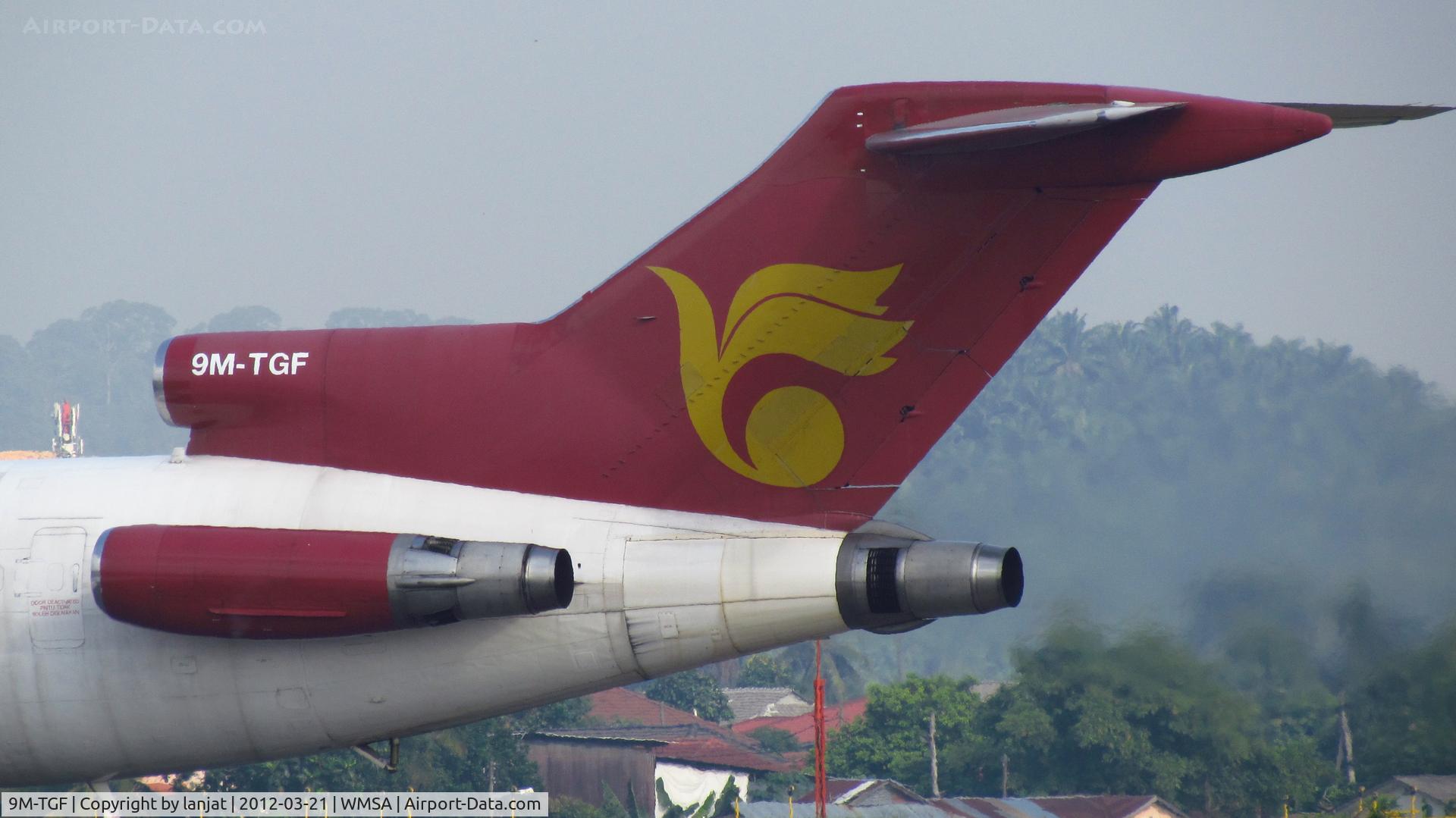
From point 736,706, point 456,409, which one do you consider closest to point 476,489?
point 456,409

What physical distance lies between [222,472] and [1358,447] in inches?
1028

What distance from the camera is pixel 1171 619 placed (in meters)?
27.4

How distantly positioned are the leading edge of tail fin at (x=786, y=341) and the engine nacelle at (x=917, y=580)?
470 millimetres

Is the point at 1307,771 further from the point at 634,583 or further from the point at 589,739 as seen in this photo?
the point at 634,583

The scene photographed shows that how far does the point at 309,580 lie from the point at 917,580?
4271 mm

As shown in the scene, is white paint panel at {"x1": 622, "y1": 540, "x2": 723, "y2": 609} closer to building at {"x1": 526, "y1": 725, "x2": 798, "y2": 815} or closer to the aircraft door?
the aircraft door

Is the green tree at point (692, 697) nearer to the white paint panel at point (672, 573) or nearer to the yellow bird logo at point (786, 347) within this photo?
the white paint panel at point (672, 573)

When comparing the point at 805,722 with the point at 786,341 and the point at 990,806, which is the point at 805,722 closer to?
the point at 990,806

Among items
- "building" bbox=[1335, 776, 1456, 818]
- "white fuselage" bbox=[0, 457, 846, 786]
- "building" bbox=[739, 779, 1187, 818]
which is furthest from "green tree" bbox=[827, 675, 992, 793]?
"white fuselage" bbox=[0, 457, 846, 786]

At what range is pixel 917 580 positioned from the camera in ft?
34.0

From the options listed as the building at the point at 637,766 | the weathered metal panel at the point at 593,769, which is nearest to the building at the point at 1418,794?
the building at the point at 637,766

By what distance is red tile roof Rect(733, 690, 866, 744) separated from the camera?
6228 cm

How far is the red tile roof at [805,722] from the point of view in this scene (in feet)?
204
